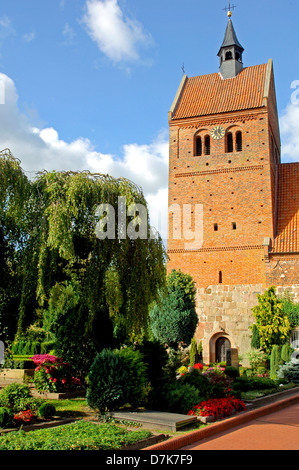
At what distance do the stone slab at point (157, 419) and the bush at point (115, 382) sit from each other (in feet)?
1.08

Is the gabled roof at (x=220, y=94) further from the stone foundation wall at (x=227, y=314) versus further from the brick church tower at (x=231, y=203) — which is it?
the stone foundation wall at (x=227, y=314)

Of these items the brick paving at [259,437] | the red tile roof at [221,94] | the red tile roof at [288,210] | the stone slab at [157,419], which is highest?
the red tile roof at [221,94]

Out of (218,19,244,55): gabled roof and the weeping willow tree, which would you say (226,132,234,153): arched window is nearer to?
(218,19,244,55): gabled roof

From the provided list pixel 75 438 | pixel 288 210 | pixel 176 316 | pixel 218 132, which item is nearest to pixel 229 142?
pixel 218 132

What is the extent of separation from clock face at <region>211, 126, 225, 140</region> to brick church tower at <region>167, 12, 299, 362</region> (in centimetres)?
5

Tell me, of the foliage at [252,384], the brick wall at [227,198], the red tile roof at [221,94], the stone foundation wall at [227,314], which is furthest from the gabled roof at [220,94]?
the foliage at [252,384]

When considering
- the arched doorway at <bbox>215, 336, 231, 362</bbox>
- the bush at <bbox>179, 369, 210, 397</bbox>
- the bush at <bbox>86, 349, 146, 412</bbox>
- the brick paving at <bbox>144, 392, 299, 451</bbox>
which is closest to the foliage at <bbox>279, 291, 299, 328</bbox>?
the arched doorway at <bbox>215, 336, 231, 362</bbox>

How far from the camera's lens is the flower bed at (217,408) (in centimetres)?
887

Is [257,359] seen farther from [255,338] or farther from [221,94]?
[221,94]

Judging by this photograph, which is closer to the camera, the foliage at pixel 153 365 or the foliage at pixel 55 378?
the foliage at pixel 153 365

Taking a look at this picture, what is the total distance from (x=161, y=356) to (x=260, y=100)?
1792cm

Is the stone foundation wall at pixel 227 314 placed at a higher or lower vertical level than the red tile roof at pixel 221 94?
lower

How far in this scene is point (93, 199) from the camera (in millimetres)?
9984
